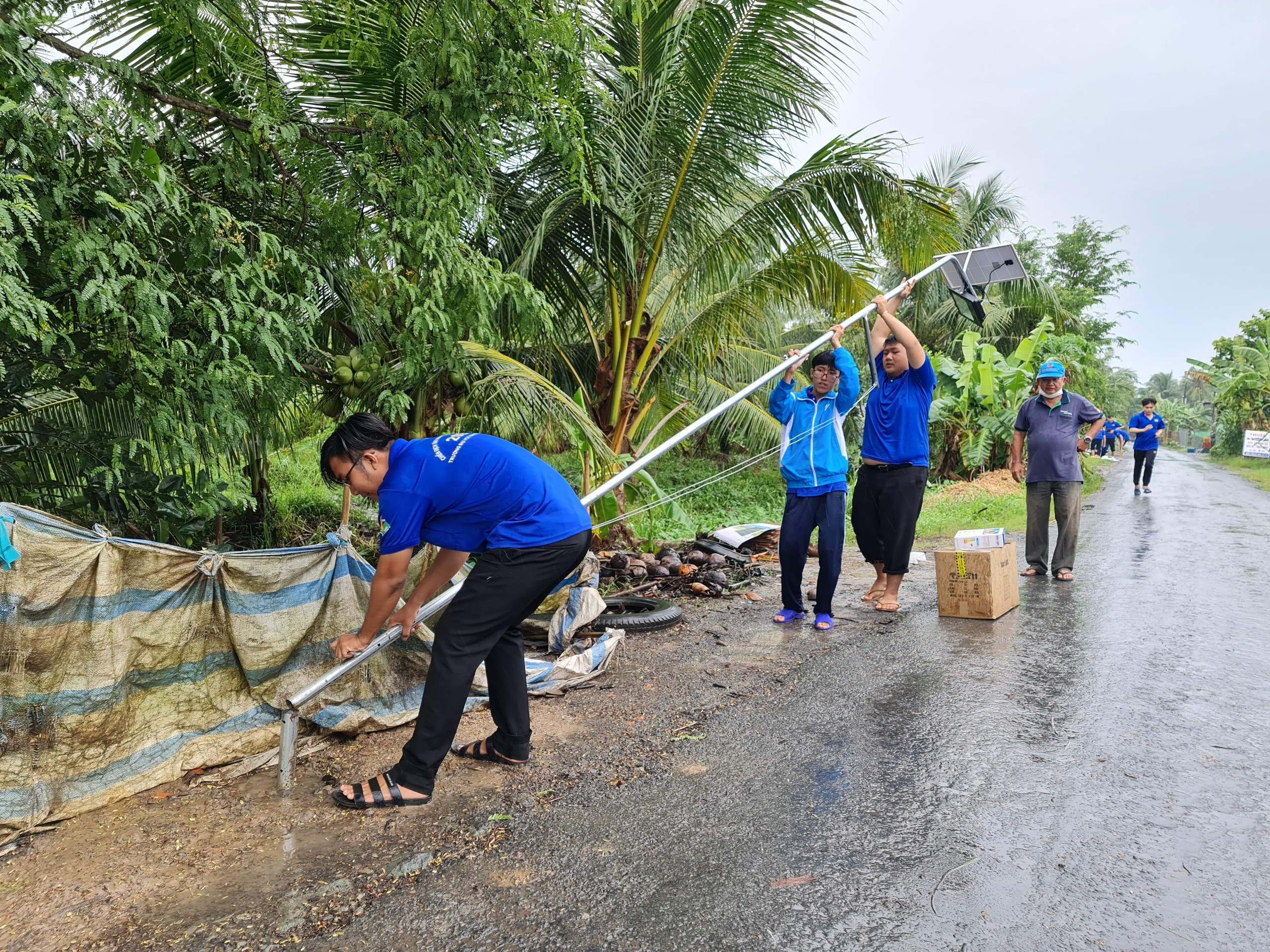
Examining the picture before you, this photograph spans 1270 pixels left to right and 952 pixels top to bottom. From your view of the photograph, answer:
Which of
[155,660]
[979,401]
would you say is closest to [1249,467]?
[979,401]

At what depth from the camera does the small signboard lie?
29.3 meters

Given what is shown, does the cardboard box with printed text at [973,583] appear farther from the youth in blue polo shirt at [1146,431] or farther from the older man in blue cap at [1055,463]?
the youth in blue polo shirt at [1146,431]

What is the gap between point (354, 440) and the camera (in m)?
3.29

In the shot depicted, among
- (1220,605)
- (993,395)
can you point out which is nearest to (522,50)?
(1220,605)

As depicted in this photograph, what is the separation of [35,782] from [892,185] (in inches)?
276

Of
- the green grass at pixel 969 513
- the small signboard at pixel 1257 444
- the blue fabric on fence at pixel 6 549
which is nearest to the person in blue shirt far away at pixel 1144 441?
the green grass at pixel 969 513

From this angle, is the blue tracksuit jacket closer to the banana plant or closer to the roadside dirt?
the roadside dirt

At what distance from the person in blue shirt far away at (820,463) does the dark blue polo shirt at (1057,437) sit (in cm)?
277

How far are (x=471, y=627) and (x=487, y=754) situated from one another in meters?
0.72

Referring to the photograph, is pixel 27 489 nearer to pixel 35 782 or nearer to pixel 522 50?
pixel 35 782

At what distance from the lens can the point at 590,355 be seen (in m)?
9.94

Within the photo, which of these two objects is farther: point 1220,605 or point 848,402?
point 1220,605

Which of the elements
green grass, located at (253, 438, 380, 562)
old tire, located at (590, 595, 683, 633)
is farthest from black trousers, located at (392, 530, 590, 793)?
green grass, located at (253, 438, 380, 562)

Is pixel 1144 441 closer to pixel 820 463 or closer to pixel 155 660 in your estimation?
pixel 820 463
